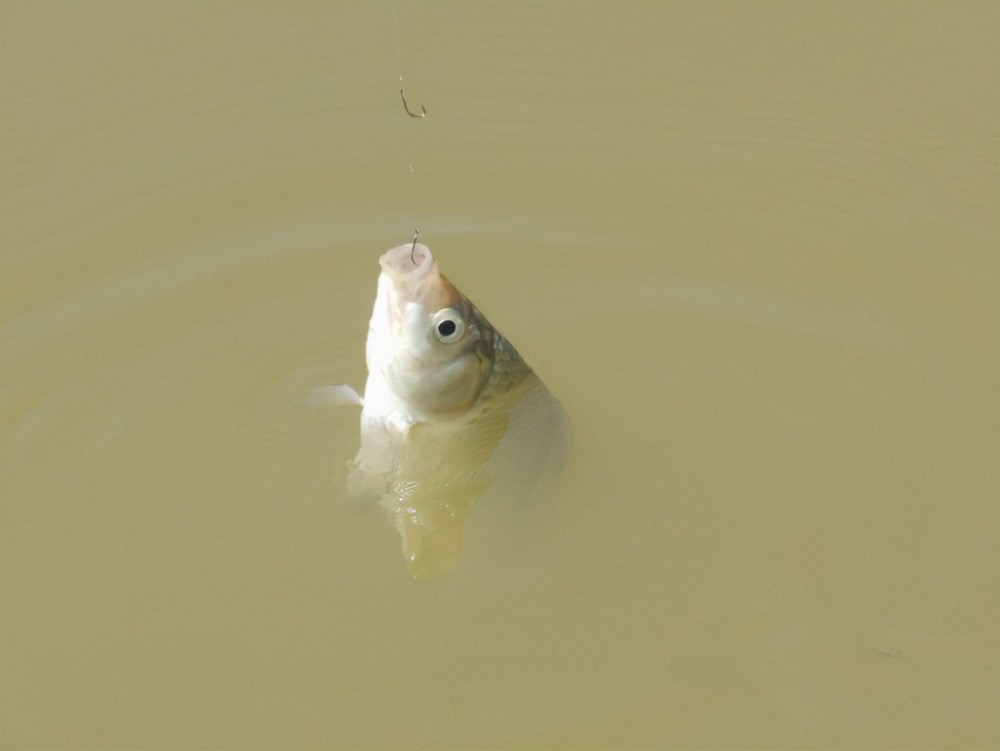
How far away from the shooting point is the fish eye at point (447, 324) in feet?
13.9

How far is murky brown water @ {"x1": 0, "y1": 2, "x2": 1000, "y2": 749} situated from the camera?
4.39 metres

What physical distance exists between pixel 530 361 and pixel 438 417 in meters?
1.05

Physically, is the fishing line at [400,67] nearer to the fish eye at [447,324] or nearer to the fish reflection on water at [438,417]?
the fish reflection on water at [438,417]

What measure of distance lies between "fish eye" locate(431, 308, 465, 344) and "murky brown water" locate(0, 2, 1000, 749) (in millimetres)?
674

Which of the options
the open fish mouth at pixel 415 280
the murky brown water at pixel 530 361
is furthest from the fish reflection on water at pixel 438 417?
the murky brown water at pixel 530 361

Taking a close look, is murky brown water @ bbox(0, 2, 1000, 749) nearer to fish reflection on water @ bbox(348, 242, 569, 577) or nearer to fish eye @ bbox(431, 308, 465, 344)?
fish reflection on water @ bbox(348, 242, 569, 577)

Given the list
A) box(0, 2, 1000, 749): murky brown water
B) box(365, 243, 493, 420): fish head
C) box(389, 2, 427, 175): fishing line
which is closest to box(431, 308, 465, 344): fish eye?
box(365, 243, 493, 420): fish head

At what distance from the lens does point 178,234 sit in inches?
233

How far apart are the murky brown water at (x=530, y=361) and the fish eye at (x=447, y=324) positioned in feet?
2.21

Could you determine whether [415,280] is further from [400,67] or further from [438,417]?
[400,67]

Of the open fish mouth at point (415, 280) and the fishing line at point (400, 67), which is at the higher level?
the fishing line at point (400, 67)

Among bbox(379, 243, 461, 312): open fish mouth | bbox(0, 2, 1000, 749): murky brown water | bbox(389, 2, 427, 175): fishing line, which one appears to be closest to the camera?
bbox(379, 243, 461, 312): open fish mouth

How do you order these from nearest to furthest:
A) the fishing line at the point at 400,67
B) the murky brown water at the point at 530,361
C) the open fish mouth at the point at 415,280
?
the open fish mouth at the point at 415,280, the murky brown water at the point at 530,361, the fishing line at the point at 400,67

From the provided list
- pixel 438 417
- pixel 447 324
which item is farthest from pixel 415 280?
pixel 438 417
